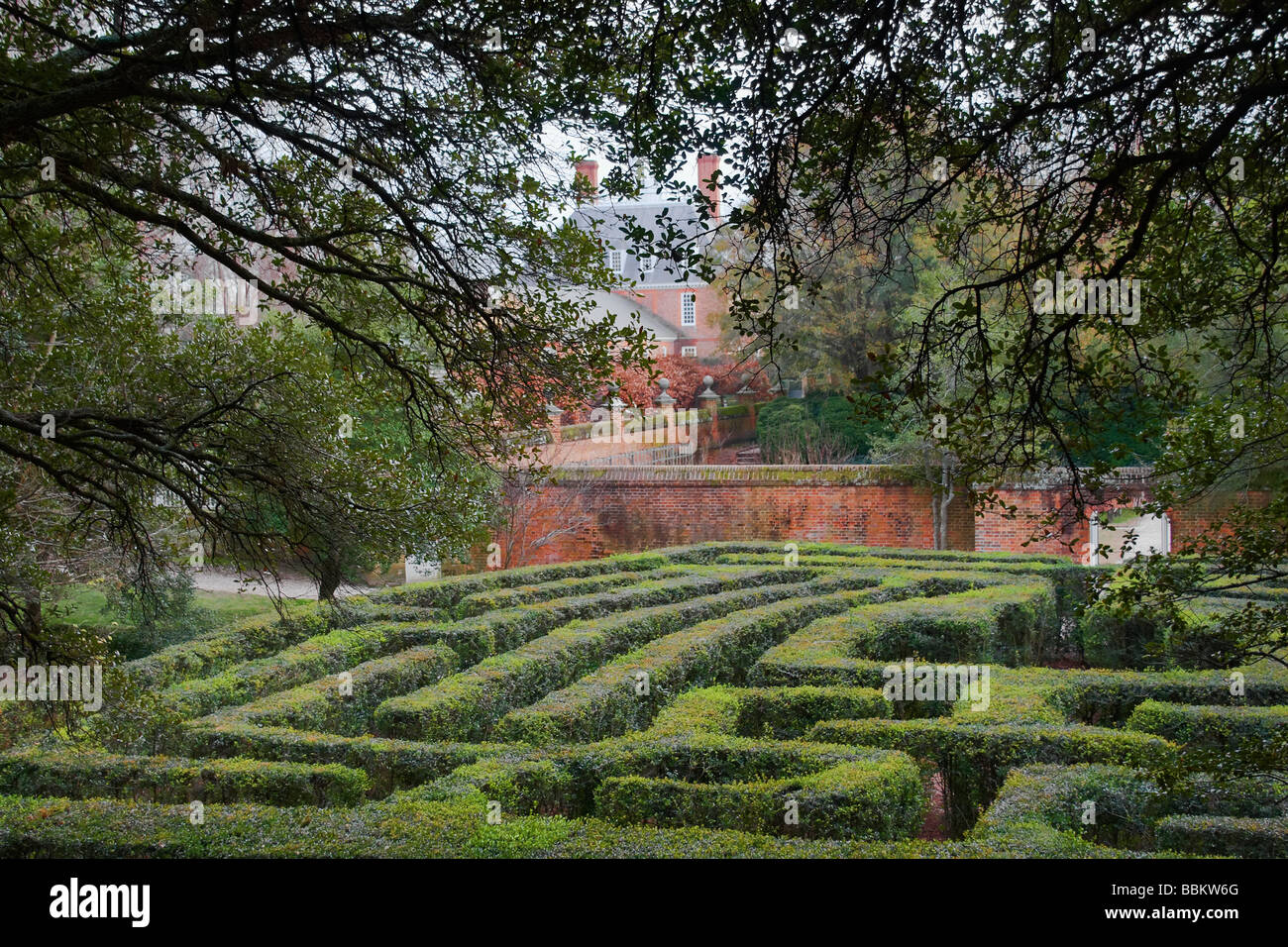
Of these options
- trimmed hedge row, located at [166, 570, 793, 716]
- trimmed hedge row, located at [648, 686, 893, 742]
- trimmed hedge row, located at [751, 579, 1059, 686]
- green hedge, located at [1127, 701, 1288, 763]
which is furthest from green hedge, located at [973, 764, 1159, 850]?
trimmed hedge row, located at [166, 570, 793, 716]

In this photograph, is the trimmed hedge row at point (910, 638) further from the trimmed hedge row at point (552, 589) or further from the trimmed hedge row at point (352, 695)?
the trimmed hedge row at point (552, 589)

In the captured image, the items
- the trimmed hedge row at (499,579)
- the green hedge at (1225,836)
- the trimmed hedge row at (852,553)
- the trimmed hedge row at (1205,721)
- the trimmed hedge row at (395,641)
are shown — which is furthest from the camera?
the trimmed hedge row at (852,553)

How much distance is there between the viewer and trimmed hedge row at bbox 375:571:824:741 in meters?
7.85

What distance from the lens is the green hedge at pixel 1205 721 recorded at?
7.21m

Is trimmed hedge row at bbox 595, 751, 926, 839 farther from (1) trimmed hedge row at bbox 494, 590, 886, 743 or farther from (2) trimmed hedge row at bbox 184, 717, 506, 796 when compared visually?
(1) trimmed hedge row at bbox 494, 590, 886, 743

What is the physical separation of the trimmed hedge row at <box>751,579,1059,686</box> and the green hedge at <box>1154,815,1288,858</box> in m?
3.28

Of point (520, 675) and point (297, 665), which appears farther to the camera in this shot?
point (297, 665)

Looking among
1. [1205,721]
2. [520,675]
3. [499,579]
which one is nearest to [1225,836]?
[1205,721]

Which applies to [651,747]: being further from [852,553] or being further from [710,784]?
[852,553]

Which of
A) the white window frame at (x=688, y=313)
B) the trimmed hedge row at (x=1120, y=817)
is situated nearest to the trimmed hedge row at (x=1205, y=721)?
the trimmed hedge row at (x=1120, y=817)

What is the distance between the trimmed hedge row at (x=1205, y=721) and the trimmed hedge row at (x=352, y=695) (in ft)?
20.9

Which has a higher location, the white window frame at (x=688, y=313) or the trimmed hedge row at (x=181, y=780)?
the white window frame at (x=688, y=313)

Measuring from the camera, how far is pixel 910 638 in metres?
10.8

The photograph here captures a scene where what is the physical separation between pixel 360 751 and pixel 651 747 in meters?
2.11
